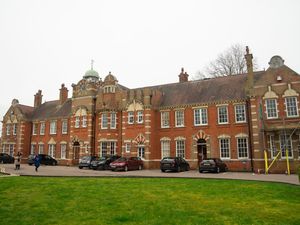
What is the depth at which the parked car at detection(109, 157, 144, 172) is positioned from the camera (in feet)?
92.0

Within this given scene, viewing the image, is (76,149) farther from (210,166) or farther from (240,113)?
(240,113)

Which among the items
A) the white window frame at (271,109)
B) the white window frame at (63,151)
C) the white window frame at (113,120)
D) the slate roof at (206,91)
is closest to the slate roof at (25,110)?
the white window frame at (63,151)

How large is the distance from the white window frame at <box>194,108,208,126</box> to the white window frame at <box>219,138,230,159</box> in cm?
282

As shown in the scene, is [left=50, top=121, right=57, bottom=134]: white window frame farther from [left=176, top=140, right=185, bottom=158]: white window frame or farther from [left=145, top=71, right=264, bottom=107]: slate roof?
[left=176, top=140, right=185, bottom=158]: white window frame

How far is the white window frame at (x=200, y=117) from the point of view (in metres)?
31.2

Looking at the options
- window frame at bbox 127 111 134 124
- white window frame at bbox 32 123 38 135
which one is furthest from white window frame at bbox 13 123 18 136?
window frame at bbox 127 111 134 124

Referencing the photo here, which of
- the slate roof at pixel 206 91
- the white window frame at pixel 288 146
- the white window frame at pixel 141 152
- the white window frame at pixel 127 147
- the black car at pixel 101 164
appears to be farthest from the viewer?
the white window frame at pixel 127 147

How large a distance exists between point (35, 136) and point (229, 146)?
3285cm

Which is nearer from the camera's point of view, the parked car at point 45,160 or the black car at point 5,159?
the parked car at point 45,160

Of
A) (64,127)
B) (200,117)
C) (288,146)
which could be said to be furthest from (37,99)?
(288,146)

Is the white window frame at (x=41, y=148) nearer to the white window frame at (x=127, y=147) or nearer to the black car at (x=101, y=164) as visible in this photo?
the white window frame at (x=127, y=147)

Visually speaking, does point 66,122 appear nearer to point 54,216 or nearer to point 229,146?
point 229,146

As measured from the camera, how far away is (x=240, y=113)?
2933cm

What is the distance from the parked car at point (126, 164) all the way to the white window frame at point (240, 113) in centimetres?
1205
